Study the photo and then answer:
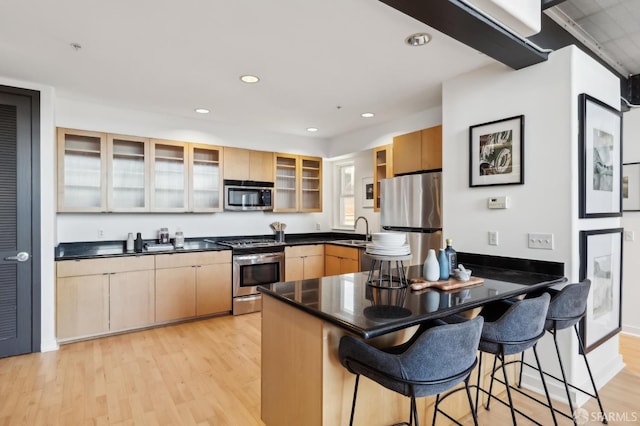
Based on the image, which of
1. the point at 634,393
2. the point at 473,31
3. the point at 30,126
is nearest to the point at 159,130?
the point at 30,126

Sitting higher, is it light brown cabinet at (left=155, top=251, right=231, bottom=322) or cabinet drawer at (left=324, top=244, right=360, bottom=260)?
cabinet drawer at (left=324, top=244, right=360, bottom=260)

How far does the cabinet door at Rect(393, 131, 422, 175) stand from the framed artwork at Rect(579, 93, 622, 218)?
5.16 feet

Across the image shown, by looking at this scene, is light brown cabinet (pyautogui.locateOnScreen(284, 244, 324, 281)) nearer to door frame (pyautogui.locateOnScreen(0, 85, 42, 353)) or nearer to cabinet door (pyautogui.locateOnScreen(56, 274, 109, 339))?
cabinet door (pyautogui.locateOnScreen(56, 274, 109, 339))

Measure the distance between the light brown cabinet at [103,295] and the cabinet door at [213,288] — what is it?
530mm

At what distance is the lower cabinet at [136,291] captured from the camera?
347 centimetres

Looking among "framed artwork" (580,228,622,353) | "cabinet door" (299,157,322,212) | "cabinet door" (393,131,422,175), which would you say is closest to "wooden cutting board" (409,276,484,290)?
"framed artwork" (580,228,622,353)

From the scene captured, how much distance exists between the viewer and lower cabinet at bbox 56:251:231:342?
11.4 feet

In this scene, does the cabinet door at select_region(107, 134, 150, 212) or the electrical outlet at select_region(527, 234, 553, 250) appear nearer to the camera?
the electrical outlet at select_region(527, 234, 553, 250)

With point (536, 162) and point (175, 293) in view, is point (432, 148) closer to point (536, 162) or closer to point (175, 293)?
point (536, 162)

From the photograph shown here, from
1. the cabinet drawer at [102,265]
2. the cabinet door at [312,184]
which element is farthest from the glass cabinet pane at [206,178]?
the cabinet door at [312,184]

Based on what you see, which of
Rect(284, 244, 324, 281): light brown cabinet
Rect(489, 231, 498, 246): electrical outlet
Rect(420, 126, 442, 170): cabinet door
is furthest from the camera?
Rect(284, 244, 324, 281): light brown cabinet

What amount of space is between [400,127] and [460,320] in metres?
3.17

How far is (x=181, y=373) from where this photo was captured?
9.30ft

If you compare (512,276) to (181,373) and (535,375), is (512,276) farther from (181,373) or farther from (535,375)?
(181,373)
